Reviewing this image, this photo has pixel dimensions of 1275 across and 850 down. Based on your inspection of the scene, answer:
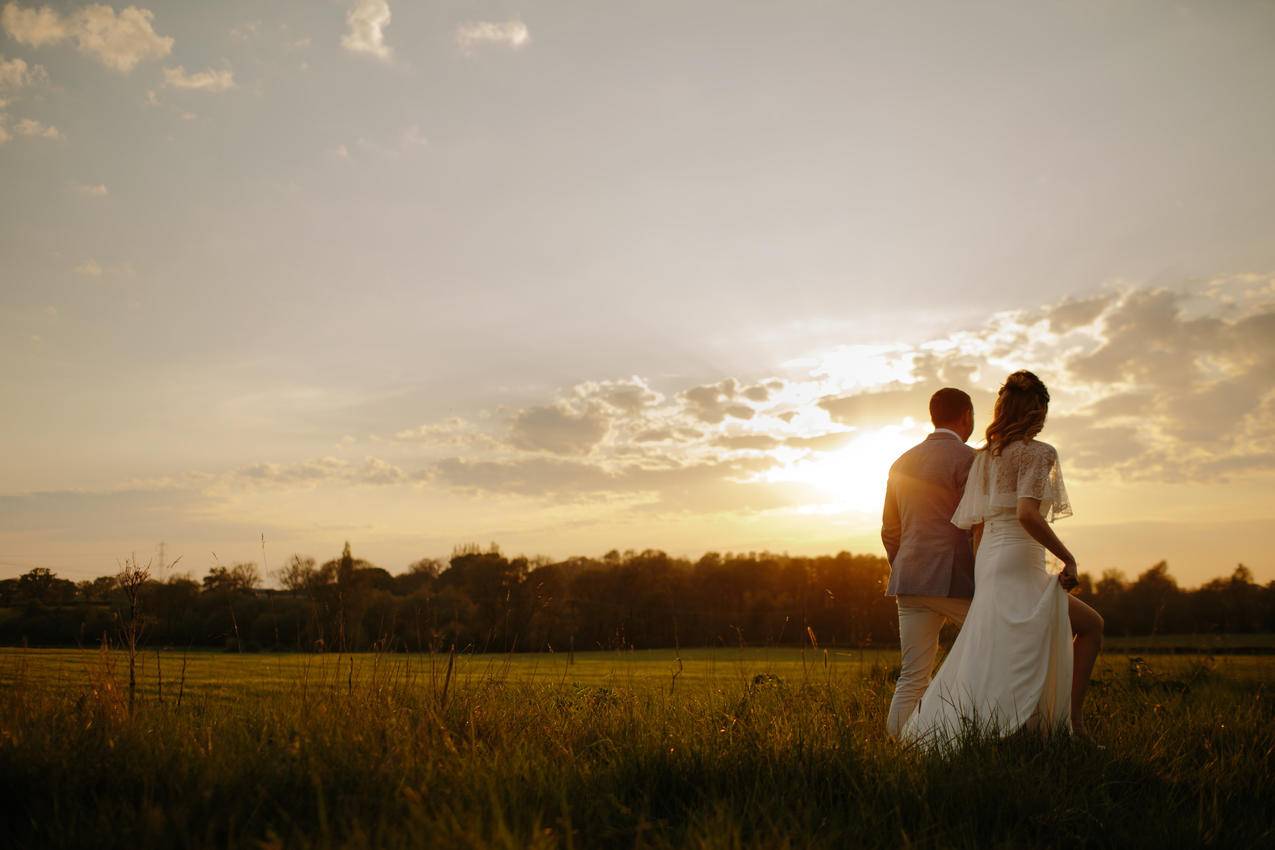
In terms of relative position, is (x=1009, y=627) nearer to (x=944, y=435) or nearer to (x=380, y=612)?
(x=944, y=435)

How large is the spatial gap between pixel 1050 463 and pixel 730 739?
3178 mm

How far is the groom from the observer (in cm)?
709

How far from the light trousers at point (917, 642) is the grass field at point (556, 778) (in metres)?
0.51

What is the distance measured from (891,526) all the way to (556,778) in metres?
4.41

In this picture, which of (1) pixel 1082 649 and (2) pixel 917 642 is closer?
(1) pixel 1082 649

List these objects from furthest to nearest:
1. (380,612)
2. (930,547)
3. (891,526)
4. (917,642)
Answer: (380,612) → (891,526) → (917,642) → (930,547)

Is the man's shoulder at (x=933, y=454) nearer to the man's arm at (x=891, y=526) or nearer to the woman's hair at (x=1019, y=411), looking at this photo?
the man's arm at (x=891, y=526)

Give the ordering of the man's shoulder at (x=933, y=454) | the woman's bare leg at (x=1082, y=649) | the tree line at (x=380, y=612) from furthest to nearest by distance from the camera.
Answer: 1. the tree line at (x=380, y=612)
2. the man's shoulder at (x=933, y=454)
3. the woman's bare leg at (x=1082, y=649)

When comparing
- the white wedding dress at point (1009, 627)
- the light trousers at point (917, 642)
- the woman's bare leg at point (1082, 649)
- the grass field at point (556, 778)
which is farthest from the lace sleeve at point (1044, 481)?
the grass field at point (556, 778)

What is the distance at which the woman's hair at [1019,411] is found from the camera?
6.40 metres

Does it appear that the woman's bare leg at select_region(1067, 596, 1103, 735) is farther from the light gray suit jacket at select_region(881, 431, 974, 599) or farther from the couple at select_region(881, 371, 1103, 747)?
the light gray suit jacket at select_region(881, 431, 974, 599)

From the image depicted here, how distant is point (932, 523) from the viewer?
Answer: 7191 mm

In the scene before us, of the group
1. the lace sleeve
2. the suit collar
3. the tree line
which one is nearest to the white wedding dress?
the lace sleeve

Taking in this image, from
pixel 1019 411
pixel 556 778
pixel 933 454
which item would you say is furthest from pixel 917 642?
pixel 556 778
